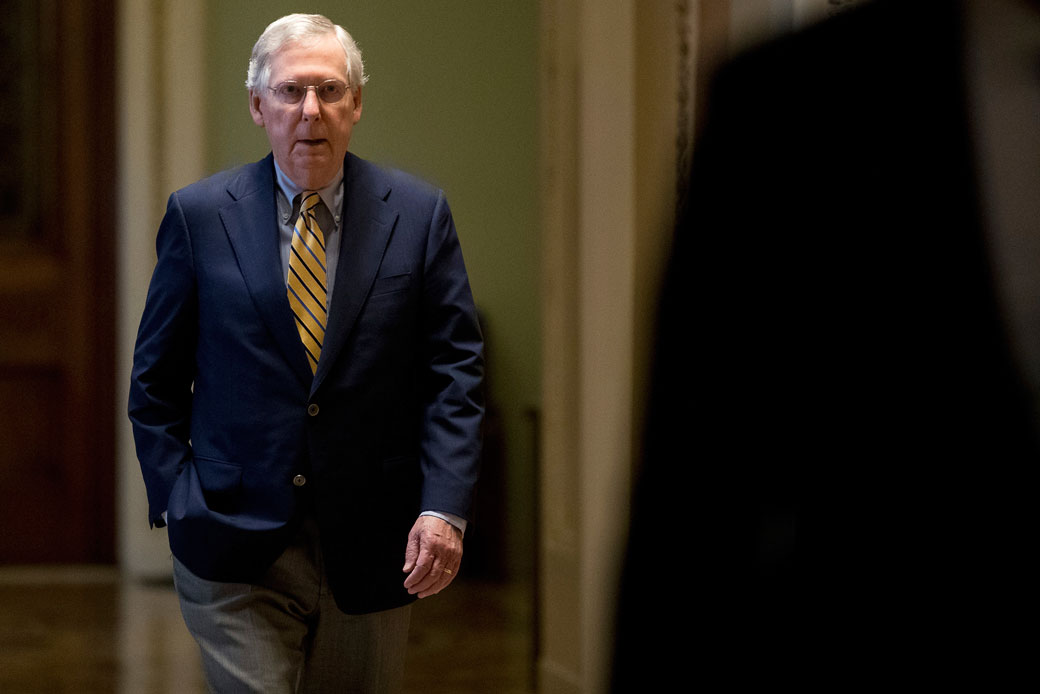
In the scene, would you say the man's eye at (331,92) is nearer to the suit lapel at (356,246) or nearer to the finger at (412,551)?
the suit lapel at (356,246)

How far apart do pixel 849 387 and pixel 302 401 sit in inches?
57.3

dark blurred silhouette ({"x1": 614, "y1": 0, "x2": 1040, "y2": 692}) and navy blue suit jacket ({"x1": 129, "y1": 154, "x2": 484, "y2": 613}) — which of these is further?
navy blue suit jacket ({"x1": 129, "y1": 154, "x2": 484, "y2": 613})

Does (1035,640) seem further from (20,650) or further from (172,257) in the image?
(20,650)

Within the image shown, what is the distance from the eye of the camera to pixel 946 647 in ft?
1.49

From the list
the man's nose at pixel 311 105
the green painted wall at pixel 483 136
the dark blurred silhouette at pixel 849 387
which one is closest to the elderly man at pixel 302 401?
the man's nose at pixel 311 105

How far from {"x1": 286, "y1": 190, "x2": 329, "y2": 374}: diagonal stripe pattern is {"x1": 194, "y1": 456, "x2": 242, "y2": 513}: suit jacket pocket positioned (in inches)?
7.5

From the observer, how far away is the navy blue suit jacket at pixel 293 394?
185cm

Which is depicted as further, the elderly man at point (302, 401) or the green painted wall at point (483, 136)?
the green painted wall at point (483, 136)

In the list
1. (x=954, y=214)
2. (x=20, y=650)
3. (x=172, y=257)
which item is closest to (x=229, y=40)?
(x=20, y=650)

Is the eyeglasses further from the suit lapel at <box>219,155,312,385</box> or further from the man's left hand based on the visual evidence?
the man's left hand

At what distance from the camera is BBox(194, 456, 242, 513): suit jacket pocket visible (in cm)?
187

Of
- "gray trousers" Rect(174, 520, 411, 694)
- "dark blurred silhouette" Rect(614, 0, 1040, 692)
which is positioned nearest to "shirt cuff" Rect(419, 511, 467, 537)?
"gray trousers" Rect(174, 520, 411, 694)

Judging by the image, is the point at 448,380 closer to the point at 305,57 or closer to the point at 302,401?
the point at 302,401

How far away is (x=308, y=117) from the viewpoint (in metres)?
1.85
